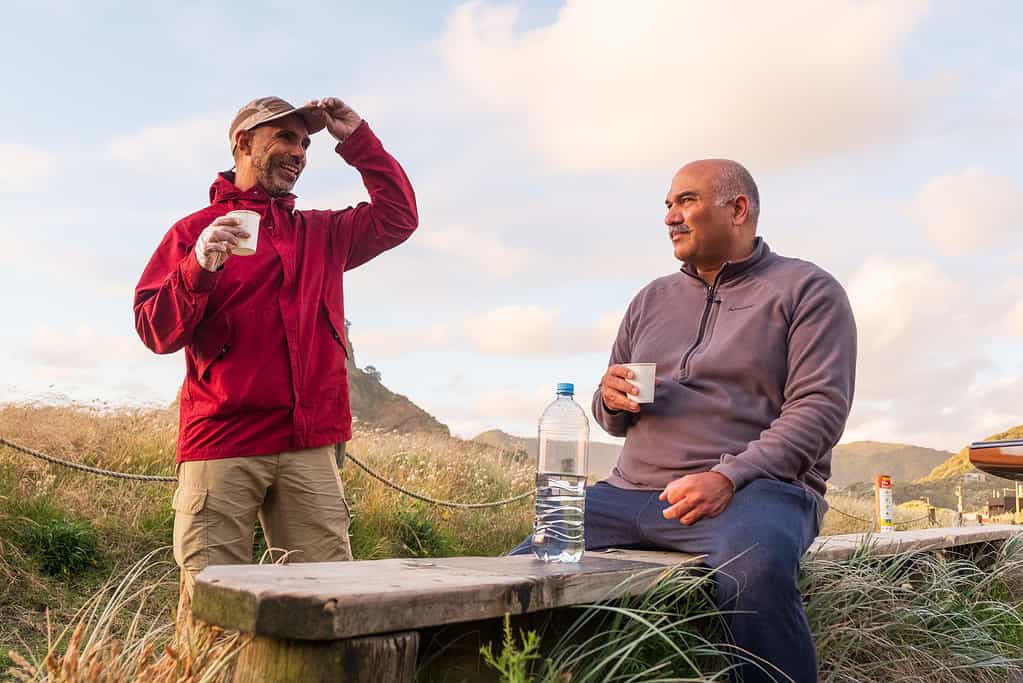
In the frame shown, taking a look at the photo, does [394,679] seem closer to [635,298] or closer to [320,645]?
[320,645]

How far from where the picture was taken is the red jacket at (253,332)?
12.3 feet

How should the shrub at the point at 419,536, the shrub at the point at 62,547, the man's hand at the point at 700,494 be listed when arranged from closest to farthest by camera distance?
1. the man's hand at the point at 700,494
2. the shrub at the point at 62,547
3. the shrub at the point at 419,536

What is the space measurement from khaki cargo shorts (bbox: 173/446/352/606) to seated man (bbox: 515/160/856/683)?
1095 millimetres

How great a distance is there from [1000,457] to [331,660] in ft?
12.9

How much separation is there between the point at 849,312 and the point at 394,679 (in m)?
2.18

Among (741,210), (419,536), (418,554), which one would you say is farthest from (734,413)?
(419,536)

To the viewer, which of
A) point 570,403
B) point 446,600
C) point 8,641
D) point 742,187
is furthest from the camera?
point 8,641

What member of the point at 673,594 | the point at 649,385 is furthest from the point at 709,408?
the point at 673,594

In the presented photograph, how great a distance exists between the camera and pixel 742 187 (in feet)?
11.9

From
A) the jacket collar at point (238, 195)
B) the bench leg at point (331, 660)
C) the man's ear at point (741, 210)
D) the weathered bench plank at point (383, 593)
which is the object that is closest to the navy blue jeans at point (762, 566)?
the weathered bench plank at point (383, 593)

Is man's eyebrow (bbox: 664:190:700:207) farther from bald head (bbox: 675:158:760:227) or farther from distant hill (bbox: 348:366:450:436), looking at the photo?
distant hill (bbox: 348:366:450:436)

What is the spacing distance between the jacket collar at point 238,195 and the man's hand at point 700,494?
81.7 inches

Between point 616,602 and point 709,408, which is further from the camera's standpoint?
point 709,408

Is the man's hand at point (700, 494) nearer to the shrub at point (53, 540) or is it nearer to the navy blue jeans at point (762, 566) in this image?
the navy blue jeans at point (762, 566)
